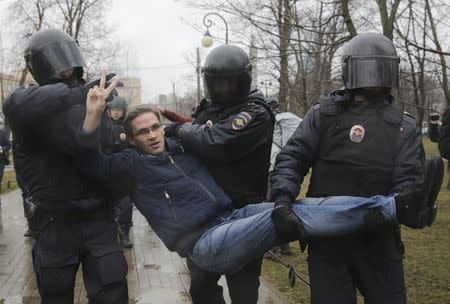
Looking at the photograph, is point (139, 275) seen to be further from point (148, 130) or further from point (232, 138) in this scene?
point (232, 138)

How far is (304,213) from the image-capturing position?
8.62 feet

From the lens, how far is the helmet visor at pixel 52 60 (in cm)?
295

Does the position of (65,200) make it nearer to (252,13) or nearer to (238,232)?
(238,232)

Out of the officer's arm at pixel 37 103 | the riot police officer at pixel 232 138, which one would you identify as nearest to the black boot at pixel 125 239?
the riot police officer at pixel 232 138

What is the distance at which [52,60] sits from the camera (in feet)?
9.69

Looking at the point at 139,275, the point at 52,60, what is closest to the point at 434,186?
the point at 52,60

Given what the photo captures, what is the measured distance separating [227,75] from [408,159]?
1132 millimetres

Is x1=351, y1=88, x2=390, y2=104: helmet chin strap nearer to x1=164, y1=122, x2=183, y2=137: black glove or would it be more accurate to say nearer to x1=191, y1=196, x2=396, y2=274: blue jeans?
x1=191, y1=196, x2=396, y2=274: blue jeans

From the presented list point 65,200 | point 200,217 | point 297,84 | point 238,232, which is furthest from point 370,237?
point 297,84

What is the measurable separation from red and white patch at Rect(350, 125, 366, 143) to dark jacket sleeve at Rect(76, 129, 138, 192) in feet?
4.06

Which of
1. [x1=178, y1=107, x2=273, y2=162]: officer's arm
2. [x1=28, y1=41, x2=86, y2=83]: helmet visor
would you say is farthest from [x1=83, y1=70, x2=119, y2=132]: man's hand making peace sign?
[x1=178, y1=107, x2=273, y2=162]: officer's arm

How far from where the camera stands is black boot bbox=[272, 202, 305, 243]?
8.38 feet

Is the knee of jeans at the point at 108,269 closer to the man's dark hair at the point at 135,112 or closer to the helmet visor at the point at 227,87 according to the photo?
the man's dark hair at the point at 135,112

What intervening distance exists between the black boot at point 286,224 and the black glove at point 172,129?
0.95 meters
